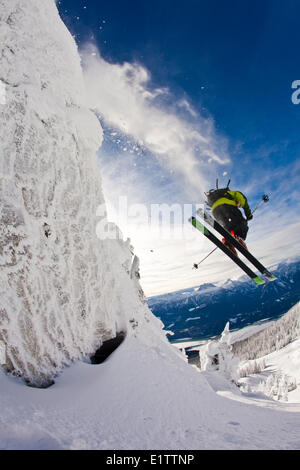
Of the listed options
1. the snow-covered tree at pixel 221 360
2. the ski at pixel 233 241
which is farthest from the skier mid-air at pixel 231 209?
the snow-covered tree at pixel 221 360

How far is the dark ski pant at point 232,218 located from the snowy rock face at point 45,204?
540cm

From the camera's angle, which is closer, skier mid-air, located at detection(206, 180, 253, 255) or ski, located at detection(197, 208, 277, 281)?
skier mid-air, located at detection(206, 180, 253, 255)

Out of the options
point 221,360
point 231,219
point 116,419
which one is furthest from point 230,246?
point 221,360

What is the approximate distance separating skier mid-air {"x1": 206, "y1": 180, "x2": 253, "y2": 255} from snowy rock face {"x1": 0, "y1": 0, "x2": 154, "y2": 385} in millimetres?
5336

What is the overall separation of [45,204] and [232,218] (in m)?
7.18

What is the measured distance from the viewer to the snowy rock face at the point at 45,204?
430 centimetres

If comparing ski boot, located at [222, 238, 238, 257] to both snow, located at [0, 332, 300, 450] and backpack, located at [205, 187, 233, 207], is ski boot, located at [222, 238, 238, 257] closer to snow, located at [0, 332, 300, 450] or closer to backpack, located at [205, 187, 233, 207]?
backpack, located at [205, 187, 233, 207]

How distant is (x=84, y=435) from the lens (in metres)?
2.55

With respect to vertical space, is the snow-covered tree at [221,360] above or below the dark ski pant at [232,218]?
below

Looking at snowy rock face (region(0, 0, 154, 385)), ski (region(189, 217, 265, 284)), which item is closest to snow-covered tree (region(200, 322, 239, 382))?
ski (region(189, 217, 265, 284))

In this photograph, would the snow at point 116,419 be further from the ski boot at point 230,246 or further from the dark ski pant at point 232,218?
the ski boot at point 230,246

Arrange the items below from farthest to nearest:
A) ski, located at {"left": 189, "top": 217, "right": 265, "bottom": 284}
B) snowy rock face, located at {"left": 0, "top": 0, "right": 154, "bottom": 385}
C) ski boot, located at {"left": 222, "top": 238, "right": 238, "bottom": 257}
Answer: ski, located at {"left": 189, "top": 217, "right": 265, "bottom": 284} → ski boot, located at {"left": 222, "top": 238, "right": 238, "bottom": 257} → snowy rock face, located at {"left": 0, "top": 0, "right": 154, "bottom": 385}

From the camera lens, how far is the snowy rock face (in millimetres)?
4305
